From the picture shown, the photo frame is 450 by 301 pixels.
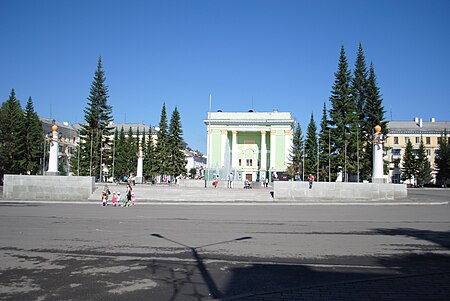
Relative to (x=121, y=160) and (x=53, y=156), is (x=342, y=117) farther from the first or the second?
(x=121, y=160)

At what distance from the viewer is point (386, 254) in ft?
30.2

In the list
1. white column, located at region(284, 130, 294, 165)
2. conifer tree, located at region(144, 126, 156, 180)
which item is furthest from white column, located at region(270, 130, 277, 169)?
conifer tree, located at region(144, 126, 156, 180)

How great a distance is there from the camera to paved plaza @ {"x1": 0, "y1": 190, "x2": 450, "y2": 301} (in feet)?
19.9

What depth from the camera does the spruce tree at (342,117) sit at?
5088 centimetres

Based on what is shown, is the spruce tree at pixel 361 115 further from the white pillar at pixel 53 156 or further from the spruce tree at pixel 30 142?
the spruce tree at pixel 30 142

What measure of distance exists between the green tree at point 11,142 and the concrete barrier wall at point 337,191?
47.4 m

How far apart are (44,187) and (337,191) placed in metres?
23.1

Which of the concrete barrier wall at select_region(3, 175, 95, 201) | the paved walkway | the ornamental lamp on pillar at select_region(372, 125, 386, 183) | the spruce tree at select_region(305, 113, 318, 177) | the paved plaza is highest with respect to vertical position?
the spruce tree at select_region(305, 113, 318, 177)

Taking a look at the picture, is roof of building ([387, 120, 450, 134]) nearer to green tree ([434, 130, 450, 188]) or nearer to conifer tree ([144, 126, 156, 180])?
green tree ([434, 130, 450, 188])

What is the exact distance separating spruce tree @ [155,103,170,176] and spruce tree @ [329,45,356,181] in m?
34.4

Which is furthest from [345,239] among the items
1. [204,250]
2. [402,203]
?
[402,203]

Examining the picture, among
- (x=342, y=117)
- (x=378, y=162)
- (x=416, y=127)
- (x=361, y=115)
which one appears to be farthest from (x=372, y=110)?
(x=416, y=127)

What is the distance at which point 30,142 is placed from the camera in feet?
207

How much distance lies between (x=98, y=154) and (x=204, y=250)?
54.7 metres
